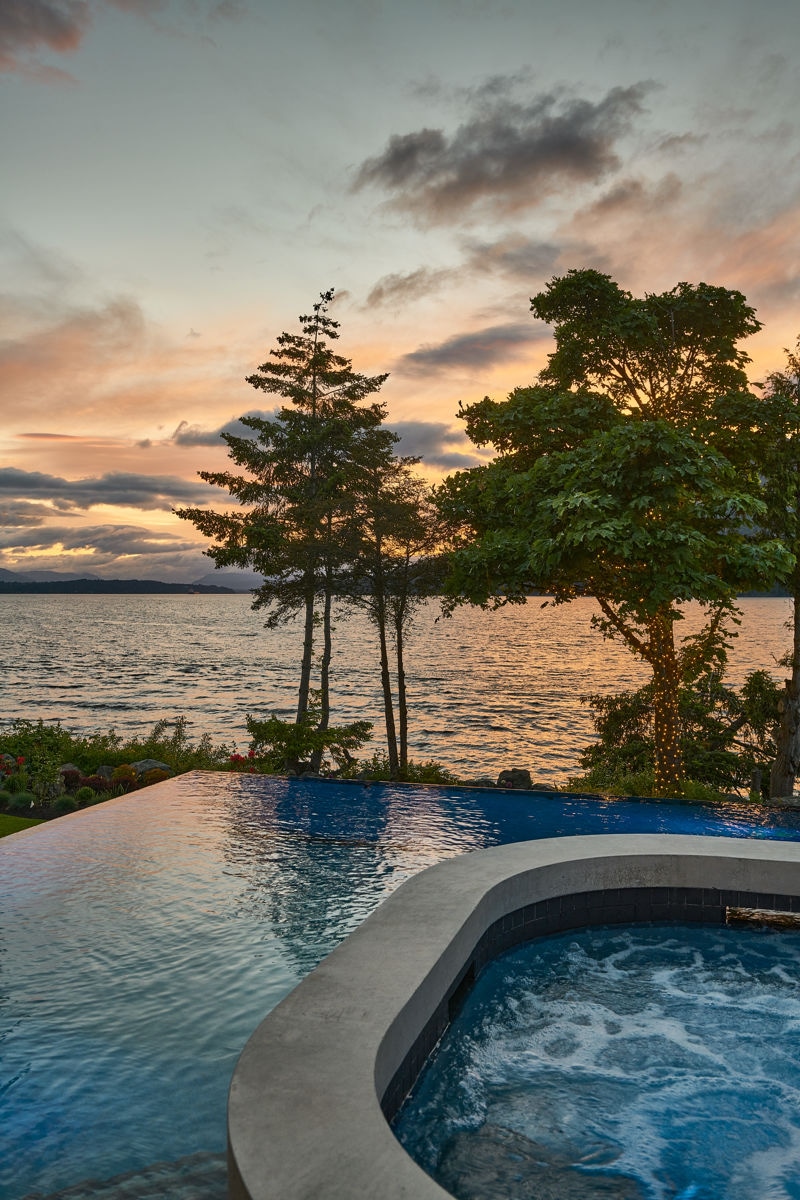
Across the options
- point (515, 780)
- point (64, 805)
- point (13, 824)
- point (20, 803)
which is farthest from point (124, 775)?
point (515, 780)

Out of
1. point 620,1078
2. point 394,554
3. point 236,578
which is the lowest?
point 620,1078

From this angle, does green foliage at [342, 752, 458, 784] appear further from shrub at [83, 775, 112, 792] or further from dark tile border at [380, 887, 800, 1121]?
dark tile border at [380, 887, 800, 1121]

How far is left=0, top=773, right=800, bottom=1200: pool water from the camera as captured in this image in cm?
421

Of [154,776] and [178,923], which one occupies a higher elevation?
[178,923]

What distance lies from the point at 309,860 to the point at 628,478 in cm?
748

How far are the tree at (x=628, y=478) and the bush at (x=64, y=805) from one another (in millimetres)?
7692

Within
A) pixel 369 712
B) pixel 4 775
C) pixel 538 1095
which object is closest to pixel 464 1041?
pixel 538 1095

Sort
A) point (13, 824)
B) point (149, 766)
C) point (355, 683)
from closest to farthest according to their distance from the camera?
point (13, 824), point (149, 766), point (355, 683)

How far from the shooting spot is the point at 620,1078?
538cm

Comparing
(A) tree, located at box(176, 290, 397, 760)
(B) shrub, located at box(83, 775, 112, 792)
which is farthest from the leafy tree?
(B) shrub, located at box(83, 775, 112, 792)

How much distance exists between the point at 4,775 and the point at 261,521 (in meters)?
11.5

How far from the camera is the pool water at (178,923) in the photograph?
13.8 feet

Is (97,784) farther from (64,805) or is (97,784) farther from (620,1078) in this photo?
(620,1078)

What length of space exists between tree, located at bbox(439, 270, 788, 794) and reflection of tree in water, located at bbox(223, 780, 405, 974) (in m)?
5.07
